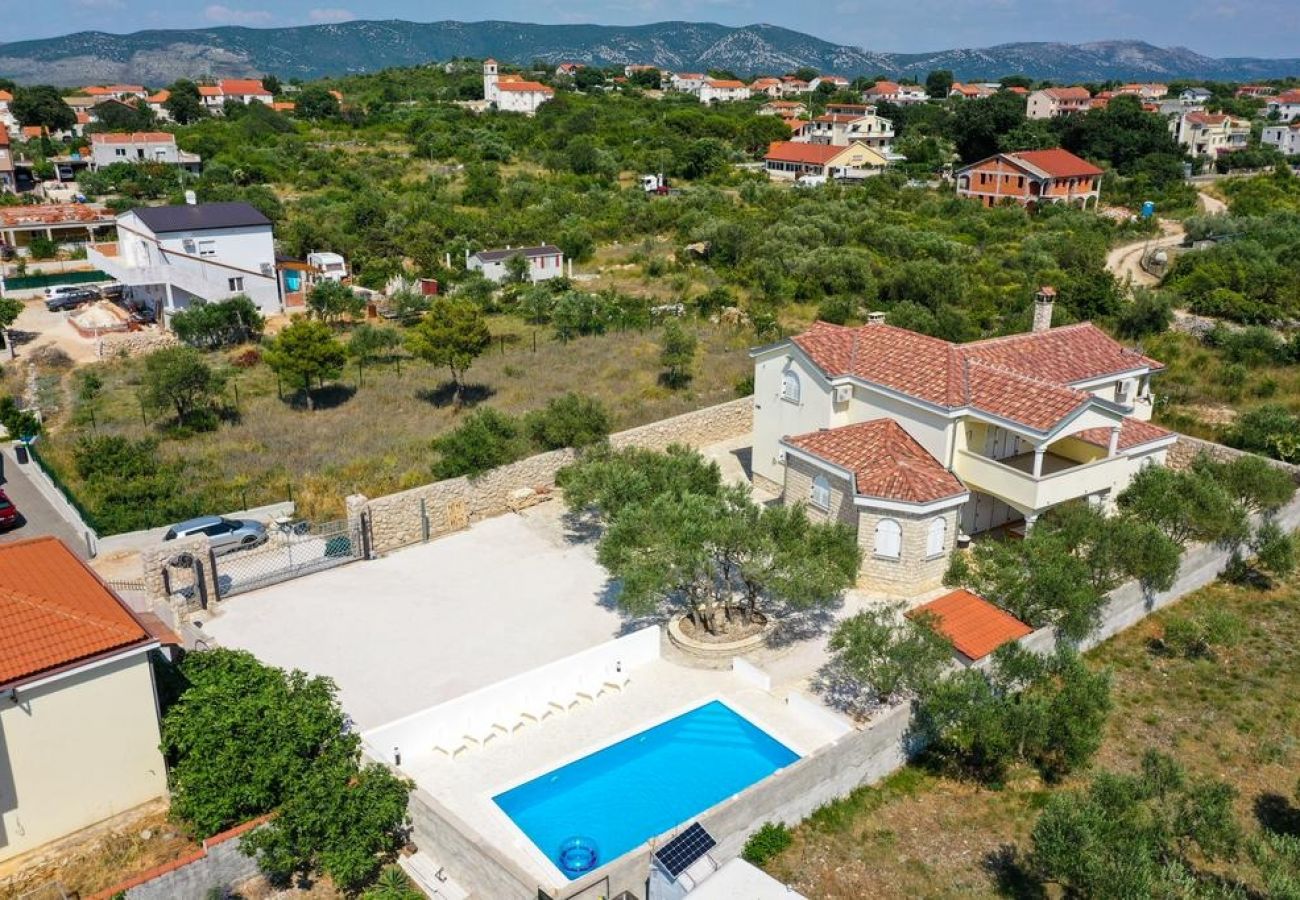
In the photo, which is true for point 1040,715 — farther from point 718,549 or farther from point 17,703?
point 17,703

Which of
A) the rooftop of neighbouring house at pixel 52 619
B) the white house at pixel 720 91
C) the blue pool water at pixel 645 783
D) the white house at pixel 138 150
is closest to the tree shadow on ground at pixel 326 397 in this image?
the rooftop of neighbouring house at pixel 52 619

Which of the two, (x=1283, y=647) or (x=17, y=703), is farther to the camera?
(x=1283, y=647)

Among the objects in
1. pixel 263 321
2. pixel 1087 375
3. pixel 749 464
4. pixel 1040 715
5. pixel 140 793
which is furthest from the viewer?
pixel 263 321

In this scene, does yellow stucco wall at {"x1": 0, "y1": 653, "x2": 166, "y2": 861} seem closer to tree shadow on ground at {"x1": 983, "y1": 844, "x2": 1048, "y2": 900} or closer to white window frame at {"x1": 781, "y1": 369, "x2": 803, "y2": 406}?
tree shadow on ground at {"x1": 983, "y1": 844, "x2": 1048, "y2": 900}

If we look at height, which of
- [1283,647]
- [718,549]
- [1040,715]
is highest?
[718,549]

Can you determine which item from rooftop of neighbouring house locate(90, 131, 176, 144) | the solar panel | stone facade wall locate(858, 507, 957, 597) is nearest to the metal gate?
stone facade wall locate(858, 507, 957, 597)

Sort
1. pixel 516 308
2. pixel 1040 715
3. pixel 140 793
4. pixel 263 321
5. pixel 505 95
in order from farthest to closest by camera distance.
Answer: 1. pixel 505 95
2. pixel 516 308
3. pixel 263 321
4. pixel 1040 715
5. pixel 140 793

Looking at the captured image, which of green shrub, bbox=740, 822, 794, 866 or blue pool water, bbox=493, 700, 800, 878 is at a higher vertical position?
green shrub, bbox=740, 822, 794, 866

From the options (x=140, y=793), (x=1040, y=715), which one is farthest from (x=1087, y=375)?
(x=140, y=793)
